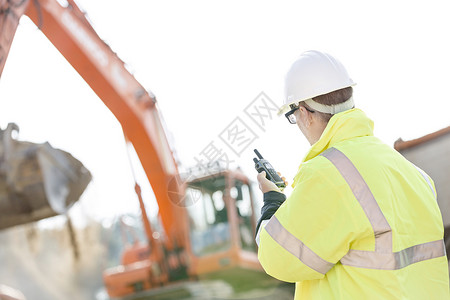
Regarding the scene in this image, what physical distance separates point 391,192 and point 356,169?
0.14 metres

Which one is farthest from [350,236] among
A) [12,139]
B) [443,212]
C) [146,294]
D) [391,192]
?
[146,294]

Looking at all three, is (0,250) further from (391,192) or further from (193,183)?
(391,192)

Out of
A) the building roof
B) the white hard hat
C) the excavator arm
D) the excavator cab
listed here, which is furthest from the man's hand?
the excavator cab

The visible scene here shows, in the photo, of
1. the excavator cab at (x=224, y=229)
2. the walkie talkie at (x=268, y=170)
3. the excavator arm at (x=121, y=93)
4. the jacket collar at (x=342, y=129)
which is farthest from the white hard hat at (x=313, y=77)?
the excavator cab at (x=224, y=229)

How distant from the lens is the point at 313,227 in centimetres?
193

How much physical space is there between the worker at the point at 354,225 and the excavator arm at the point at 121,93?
4545 millimetres

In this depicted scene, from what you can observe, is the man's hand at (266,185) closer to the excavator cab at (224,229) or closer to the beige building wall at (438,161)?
the beige building wall at (438,161)

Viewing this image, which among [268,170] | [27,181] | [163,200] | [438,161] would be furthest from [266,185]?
[163,200]

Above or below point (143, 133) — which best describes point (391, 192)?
below

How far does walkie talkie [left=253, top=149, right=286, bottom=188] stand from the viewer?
7.55ft

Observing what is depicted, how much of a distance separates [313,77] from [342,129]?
24cm

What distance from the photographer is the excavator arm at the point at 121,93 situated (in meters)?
6.63

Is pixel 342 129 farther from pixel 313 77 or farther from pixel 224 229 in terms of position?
pixel 224 229

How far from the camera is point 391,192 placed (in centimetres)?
196
